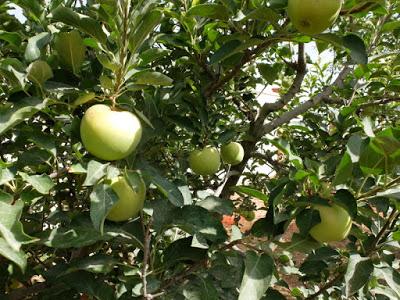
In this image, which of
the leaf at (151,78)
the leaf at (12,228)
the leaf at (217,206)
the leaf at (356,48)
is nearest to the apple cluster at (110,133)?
the leaf at (151,78)

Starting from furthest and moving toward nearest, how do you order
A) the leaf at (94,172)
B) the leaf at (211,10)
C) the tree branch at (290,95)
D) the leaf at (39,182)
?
the tree branch at (290,95)
the leaf at (211,10)
the leaf at (39,182)
the leaf at (94,172)

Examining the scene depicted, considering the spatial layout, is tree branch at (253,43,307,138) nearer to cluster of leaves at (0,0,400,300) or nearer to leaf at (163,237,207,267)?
cluster of leaves at (0,0,400,300)

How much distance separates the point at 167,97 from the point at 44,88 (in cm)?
52

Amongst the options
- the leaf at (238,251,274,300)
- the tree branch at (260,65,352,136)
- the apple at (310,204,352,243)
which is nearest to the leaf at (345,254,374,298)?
the apple at (310,204,352,243)

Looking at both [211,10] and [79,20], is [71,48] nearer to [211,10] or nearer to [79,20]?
[79,20]

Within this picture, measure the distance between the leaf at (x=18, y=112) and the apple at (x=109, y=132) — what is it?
0.44 ft

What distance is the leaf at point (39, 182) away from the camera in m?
1.15

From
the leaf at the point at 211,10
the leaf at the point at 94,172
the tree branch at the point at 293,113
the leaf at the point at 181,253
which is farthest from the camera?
the tree branch at the point at 293,113

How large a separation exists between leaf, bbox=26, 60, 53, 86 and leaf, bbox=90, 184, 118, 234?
36 cm

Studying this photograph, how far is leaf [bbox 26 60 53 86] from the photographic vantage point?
113 centimetres

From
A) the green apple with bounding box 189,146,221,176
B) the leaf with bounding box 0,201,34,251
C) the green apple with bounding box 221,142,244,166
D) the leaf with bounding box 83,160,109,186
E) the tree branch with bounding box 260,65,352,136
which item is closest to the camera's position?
the leaf with bounding box 0,201,34,251

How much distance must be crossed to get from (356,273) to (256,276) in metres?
0.34

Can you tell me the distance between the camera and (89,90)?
49.9 inches

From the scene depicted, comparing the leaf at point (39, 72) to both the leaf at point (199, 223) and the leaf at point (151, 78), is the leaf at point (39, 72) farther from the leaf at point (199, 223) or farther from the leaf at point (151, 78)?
the leaf at point (199, 223)
